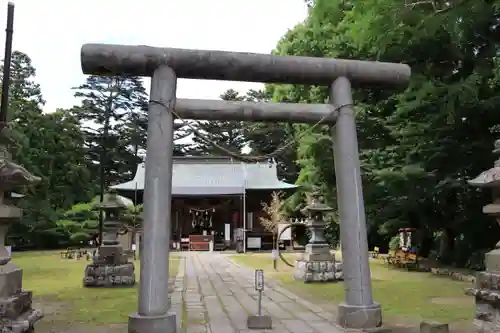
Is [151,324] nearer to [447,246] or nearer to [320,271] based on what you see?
[320,271]

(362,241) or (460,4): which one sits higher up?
(460,4)

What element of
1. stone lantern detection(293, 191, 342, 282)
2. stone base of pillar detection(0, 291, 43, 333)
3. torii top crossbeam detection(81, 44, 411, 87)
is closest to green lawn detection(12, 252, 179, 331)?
stone base of pillar detection(0, 291, 43, 333)

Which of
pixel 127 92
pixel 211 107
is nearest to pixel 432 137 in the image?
pixel 211 107

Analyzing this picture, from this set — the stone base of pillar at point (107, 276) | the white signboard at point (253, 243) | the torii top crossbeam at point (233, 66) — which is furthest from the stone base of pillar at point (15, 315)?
the white signboard at point (253, 243)

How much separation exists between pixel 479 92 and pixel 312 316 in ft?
24.9

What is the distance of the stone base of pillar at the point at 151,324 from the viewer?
5.53m

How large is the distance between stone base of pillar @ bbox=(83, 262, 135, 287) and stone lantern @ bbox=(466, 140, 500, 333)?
8.97 meters

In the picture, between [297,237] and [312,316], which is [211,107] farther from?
[297,237]

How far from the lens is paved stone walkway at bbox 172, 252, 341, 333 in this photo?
6.56m

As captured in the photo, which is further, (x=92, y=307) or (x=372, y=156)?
(x=372, y=156)

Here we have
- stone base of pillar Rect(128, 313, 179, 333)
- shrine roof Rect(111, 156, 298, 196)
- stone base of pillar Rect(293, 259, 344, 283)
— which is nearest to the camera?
stone base of pillar Rect(128, 313, 179, 333)

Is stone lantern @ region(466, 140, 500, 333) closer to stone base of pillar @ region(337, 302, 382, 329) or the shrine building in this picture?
stone base of pillar @ region(337, 302, 382, 329)

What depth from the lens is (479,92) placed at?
11.3 metres

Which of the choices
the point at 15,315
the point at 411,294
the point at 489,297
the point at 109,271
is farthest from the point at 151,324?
the point at 109,271
